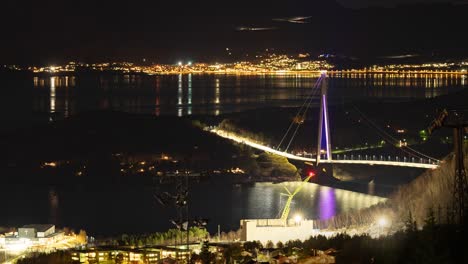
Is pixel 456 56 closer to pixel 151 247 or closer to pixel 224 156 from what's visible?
pixel 224 156

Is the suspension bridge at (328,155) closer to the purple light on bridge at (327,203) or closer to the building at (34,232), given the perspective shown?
the purple light on bridge at (327,203)

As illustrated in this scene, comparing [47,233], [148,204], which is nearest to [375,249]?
[47,233]

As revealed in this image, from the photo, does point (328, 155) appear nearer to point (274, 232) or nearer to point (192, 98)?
point (274, 232)

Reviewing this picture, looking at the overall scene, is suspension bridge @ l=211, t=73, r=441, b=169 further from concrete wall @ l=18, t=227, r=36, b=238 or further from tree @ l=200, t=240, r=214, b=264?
tree @ l=200, t=240, r=214, b=264

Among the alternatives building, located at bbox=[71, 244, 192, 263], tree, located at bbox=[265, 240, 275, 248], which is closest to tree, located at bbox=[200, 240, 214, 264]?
building, located at bbox=[71, 244, 192, 263]

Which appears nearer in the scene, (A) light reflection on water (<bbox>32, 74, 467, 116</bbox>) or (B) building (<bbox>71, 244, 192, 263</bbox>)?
(B) building (<bbox>71, 244, 192, 263</bbox>)

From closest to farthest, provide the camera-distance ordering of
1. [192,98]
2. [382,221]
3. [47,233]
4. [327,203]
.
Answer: [382,221], [47,233], [327,203], [192,98]

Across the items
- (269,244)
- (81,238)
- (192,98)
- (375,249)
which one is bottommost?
(81,238)

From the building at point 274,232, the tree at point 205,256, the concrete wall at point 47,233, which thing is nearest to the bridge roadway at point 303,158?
the building at point 274,232

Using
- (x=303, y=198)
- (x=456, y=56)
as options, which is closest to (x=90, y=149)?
(x=303, y=198)
